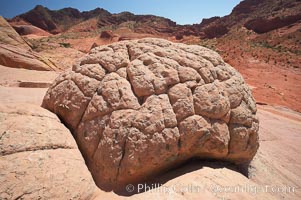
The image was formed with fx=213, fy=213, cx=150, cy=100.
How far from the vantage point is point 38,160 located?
241cm

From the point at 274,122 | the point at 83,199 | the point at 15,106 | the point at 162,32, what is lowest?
the point at 274,122

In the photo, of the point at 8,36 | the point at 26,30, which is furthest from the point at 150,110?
the point at 26,30

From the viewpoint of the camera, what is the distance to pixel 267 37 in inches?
1173

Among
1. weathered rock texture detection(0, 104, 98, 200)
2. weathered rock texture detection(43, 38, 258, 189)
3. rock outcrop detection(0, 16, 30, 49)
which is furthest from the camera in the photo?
rock outcrop detection(0, 16, 30, 49)

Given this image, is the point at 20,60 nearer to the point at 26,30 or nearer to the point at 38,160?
the point at 38,160

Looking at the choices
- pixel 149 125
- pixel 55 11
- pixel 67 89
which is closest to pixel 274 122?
pixel 149 125

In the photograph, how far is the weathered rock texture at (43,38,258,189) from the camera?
282 centimetres

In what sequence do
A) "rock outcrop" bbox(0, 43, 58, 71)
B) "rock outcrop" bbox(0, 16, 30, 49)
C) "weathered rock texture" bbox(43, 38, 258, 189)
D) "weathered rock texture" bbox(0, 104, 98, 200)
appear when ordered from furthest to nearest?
"rock outcrop" bbox(0, 16, 30, 49) → "rock outcrop" bbox(0, 43, 58, 71) → "weathered rock texture" bbox(43, 38, 258, 189) → "weathered rock texture" bbox(0, 104, 98, 200)

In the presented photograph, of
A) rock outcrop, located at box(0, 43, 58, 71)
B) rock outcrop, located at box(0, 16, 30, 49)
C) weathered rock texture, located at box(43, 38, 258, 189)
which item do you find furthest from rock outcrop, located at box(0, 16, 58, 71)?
weathered rock texture, located at box(43, 38, 258, 189)

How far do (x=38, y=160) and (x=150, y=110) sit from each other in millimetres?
1477

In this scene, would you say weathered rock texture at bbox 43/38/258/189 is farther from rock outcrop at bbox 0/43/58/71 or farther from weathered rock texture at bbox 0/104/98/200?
rock outcrop at bbox 0/43/58/71

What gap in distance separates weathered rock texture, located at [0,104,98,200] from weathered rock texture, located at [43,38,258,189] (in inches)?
12.2

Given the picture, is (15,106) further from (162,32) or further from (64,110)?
(162,32)

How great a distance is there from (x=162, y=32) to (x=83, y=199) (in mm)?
47924
